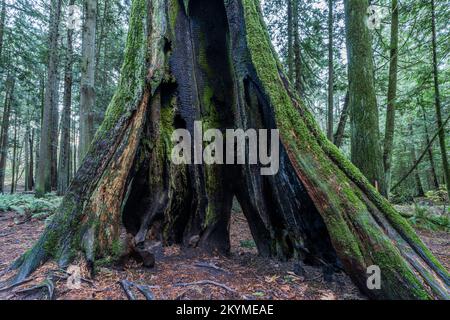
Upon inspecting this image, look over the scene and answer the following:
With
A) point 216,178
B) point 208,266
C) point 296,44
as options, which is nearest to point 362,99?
point 216,178

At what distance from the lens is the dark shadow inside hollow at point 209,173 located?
155 inches

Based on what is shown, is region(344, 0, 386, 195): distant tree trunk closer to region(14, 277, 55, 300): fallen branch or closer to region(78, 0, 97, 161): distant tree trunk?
region(14, 277, 55, 300): fallen branch

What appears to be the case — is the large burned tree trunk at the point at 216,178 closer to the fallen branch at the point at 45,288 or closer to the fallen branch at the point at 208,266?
the fallen branch at the point at 45,288

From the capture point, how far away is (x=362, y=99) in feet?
17.9

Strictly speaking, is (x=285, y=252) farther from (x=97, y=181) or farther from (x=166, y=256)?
(x=97, y=181)

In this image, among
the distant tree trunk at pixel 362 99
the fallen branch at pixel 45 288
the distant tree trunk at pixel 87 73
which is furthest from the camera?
the distant tree trunk at pixel 87 73

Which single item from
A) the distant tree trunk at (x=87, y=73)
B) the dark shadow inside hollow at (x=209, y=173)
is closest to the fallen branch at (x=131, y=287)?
the dark shadow inside hollow at (x=209, y=173)

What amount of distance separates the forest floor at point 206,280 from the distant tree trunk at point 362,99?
2808 mm

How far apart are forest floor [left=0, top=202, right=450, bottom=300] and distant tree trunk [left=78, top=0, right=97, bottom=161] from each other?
5.33m

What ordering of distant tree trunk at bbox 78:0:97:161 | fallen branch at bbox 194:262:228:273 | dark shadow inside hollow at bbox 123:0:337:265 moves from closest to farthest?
fallen branch at bbox 194:262:228:273 < dark shadow inside hollow at bbox 123:0:337:265 < distant tree trunk at bbox 78:0:97:161

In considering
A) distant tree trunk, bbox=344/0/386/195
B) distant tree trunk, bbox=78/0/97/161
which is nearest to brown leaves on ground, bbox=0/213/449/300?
distant tree trunk, bbox=344/0/386/195

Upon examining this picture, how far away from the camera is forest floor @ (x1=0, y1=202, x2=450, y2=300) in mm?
2842
